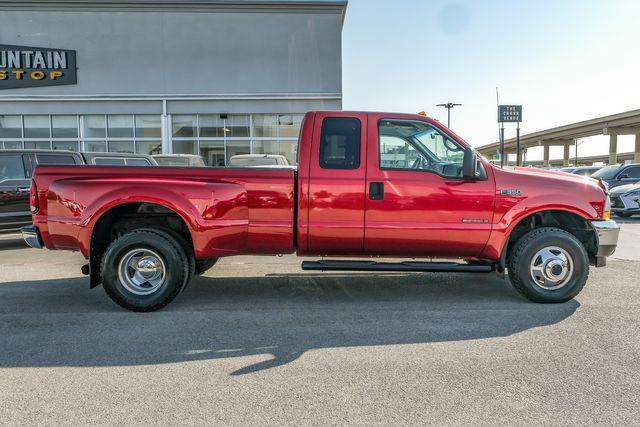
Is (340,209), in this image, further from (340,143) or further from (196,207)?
(196,207)

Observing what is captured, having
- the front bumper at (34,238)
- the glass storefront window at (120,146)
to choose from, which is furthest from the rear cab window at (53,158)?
the glass storefront window at (120,146)

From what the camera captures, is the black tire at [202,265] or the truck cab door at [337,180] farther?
the black tire at [202,265]

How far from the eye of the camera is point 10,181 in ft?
27.5

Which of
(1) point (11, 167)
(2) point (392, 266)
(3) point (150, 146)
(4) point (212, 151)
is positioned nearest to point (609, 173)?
(2) point (392, 266)

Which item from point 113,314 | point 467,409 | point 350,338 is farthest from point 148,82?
point 467,409

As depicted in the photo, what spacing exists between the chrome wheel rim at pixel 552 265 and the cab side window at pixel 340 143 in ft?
7.22

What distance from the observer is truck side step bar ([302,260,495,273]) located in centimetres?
486

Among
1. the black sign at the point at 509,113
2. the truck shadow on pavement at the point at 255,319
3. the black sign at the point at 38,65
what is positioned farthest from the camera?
the black sign at the point at 509,113

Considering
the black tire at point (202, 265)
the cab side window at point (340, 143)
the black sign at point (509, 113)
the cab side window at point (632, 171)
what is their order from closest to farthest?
the cab side window at point (340, 143), the black tire at point (202, 265), the cab side window at point (632, 171), the black sign at point (509, 113)

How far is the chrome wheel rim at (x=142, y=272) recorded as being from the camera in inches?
187

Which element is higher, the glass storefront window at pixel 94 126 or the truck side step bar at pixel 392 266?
the glass storefront window at pixel 94 126

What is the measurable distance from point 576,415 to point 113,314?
4127 millimetres

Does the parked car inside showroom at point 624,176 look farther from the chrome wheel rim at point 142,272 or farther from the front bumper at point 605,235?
the chrome wheel rim at point 142,272

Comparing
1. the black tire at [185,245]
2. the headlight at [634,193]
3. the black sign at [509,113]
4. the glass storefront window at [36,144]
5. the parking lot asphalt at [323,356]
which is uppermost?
the black sign at [509,113]
